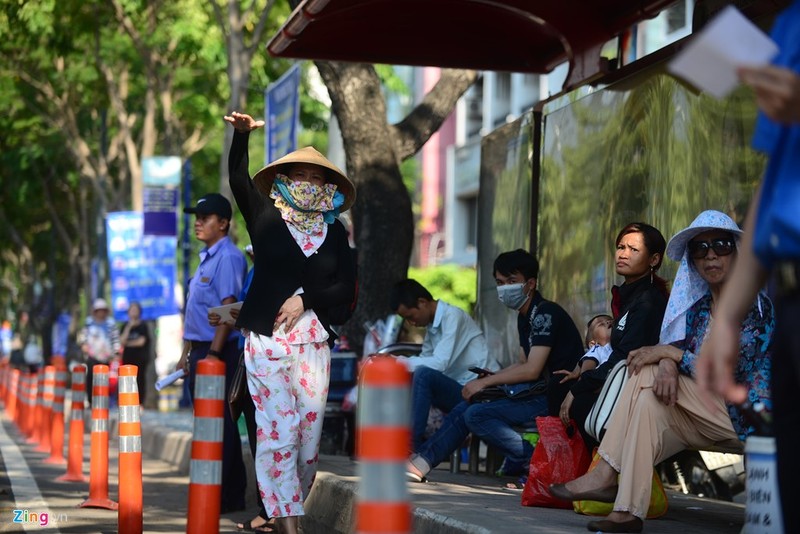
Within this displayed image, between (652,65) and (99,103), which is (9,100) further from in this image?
(652,65)

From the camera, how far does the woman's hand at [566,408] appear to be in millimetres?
7648

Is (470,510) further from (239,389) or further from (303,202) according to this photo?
(303,202)

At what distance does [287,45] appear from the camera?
36.7 feet

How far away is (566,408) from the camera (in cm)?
767

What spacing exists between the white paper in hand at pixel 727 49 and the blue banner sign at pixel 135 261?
24264 mm

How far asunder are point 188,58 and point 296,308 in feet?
57.4

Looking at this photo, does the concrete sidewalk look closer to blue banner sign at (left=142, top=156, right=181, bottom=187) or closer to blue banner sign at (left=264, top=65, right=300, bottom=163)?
blue banner sign at (left=264, top=65, right=300, bottom=163)

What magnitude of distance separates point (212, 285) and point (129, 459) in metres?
2.04

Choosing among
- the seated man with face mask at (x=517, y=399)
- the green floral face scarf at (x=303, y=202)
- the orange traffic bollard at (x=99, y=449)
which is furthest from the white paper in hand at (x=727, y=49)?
the orange traffic bollard at (x=99, y=449)

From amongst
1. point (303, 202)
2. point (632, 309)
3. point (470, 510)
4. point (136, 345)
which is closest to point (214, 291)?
point (303, 202)

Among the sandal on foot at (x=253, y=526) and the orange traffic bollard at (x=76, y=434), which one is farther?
the orange traffic bollard at (x=76, y=434)

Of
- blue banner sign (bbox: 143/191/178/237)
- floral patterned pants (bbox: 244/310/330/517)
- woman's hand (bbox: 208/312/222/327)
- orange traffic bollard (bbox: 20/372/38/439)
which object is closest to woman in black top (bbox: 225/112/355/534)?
floral patterned pants (bbox: 244/310/330/517)

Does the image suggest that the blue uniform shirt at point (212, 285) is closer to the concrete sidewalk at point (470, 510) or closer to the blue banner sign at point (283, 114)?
the concrete sidewalk at point (470, 510)

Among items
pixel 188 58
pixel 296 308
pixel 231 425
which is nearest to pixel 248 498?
pixel 231 425
